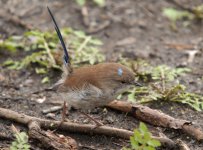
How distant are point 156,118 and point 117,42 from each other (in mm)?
2946

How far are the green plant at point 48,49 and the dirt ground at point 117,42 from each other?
18 cm

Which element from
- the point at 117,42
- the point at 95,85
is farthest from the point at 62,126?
the point at 117,42

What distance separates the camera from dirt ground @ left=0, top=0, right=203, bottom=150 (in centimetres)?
579

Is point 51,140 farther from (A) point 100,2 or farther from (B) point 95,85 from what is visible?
(A) point 100,2

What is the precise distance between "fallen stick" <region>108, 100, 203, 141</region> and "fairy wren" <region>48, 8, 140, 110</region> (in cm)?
44

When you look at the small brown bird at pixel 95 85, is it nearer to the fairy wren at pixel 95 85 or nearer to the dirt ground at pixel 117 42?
the fairy wren at pixel 95 85

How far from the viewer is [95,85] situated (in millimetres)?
5254

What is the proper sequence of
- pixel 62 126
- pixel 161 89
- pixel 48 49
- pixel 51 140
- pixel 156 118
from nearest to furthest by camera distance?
pixel 51 140 → pixel 62 126 → pixel 156 118 → pixel 161 89 → pixel 48 49

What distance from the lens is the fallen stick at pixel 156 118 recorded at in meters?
5.37

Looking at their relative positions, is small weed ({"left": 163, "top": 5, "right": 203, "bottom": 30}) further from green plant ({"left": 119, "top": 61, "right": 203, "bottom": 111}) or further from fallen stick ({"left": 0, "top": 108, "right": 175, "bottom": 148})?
fallen stick ({"left": 0, "top": 108, "right": 175, "bottom": 148})

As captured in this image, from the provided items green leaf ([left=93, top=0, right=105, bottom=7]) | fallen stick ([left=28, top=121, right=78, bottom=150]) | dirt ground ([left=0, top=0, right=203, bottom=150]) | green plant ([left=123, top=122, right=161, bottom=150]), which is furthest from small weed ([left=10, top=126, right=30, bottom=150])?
green leaf ([left=93, top=0, right=105, bottom=7])

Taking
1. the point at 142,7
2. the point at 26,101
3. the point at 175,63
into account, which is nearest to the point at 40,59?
the point at 26,101

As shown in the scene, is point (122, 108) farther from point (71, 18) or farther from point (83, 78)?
point (71, 18)

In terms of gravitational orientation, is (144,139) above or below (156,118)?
above
